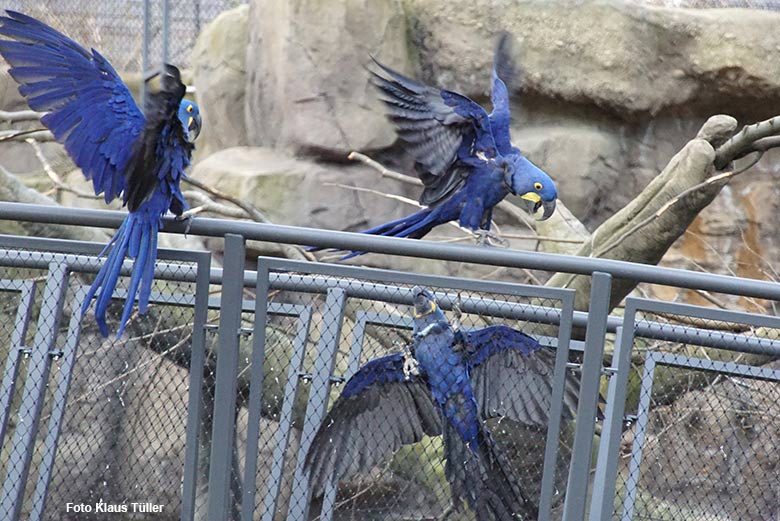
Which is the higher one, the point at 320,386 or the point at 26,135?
the point at 26,135

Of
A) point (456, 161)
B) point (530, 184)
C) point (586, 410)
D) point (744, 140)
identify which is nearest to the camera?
point (586, 410)

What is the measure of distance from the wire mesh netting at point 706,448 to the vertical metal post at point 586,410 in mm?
173

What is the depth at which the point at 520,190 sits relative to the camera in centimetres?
294

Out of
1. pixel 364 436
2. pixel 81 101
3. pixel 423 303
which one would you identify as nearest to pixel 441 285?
pixel 423 303

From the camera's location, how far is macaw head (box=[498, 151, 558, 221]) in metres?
2.90

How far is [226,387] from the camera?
239 cm

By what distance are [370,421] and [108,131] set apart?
0.94 metres

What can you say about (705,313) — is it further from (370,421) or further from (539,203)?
(370,421)

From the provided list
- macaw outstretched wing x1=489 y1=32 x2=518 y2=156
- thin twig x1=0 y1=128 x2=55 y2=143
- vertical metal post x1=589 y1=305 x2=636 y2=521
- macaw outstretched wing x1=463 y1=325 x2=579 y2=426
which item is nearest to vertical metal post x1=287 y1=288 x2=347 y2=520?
macaw outstretched wing x1=463 y1=325 x2=579 y2=426

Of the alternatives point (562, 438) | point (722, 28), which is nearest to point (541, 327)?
point (562, 438)

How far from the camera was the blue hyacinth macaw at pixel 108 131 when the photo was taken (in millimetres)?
2402

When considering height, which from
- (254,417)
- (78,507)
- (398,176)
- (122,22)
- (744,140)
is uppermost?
(744,140)

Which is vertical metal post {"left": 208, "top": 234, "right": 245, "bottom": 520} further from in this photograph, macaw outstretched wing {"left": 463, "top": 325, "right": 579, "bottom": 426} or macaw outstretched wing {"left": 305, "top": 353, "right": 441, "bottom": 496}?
macaw outstretched wing {"left": 463, "top": 325, "right": 579, "bottom": 426}

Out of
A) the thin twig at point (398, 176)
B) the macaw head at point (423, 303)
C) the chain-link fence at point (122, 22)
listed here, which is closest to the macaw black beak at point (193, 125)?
the macaw head at point (423, 303)
